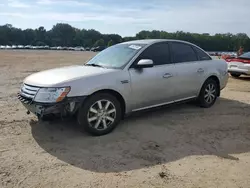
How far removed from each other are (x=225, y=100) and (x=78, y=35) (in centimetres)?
12971

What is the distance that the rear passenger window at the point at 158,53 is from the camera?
17.9 feet

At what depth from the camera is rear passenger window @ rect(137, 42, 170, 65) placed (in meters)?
5.46

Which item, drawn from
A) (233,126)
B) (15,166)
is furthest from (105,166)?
(233,126)

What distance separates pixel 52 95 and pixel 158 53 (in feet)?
7.91

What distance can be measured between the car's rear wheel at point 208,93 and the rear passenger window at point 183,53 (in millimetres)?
698

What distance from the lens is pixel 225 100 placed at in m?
7.65

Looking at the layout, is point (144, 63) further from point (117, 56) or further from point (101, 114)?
point (101, 114)

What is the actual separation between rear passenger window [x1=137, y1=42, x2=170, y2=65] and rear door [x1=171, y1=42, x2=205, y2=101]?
0.21m

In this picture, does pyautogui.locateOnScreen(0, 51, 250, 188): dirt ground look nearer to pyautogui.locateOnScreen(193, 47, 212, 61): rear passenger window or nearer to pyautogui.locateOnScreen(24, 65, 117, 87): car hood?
pyautogui.locateOnScreen(24, 65, 117, 87): car hood

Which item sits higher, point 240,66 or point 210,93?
point 240,66

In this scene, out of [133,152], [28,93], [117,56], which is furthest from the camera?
[117,56]

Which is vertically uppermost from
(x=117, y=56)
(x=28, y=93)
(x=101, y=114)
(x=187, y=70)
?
(x=117, y=56)

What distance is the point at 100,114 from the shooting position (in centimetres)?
468

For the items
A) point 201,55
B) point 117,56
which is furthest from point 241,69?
point 117,56
